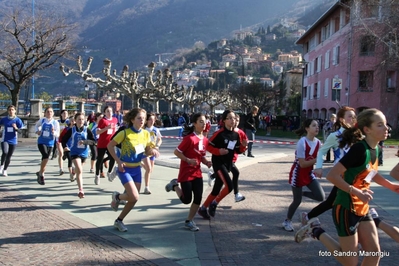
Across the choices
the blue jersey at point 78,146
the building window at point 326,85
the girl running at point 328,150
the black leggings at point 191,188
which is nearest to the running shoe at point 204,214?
the black leggings at point 191,188

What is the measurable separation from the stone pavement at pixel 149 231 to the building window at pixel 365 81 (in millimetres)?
26409

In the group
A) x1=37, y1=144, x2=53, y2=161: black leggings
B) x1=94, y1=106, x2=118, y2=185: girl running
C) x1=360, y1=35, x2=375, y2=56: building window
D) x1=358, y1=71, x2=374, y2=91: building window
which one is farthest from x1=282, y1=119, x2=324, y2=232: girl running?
x1=358, y1=71, x2=374, y2=91: building window

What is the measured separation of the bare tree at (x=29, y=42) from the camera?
2889 cm

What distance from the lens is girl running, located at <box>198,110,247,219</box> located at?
21.7 ft

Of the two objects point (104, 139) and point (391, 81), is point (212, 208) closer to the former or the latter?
point (104, 139)

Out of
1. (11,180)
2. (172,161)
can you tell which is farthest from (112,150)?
(172,161)

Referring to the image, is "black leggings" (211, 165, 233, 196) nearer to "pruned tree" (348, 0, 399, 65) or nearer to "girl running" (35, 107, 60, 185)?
"girl running" (35, 107, 60, 185)

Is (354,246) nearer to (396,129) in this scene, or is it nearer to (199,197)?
(199,197)

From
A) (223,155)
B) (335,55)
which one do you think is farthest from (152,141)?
(335,55)

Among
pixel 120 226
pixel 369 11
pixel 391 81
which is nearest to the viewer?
pixel 120 226

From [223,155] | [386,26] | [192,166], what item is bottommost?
[192,166]

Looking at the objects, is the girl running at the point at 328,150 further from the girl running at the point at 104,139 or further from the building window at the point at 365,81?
the building window at the point at 365,81

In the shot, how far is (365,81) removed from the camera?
113ft

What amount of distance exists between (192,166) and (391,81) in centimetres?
3193
